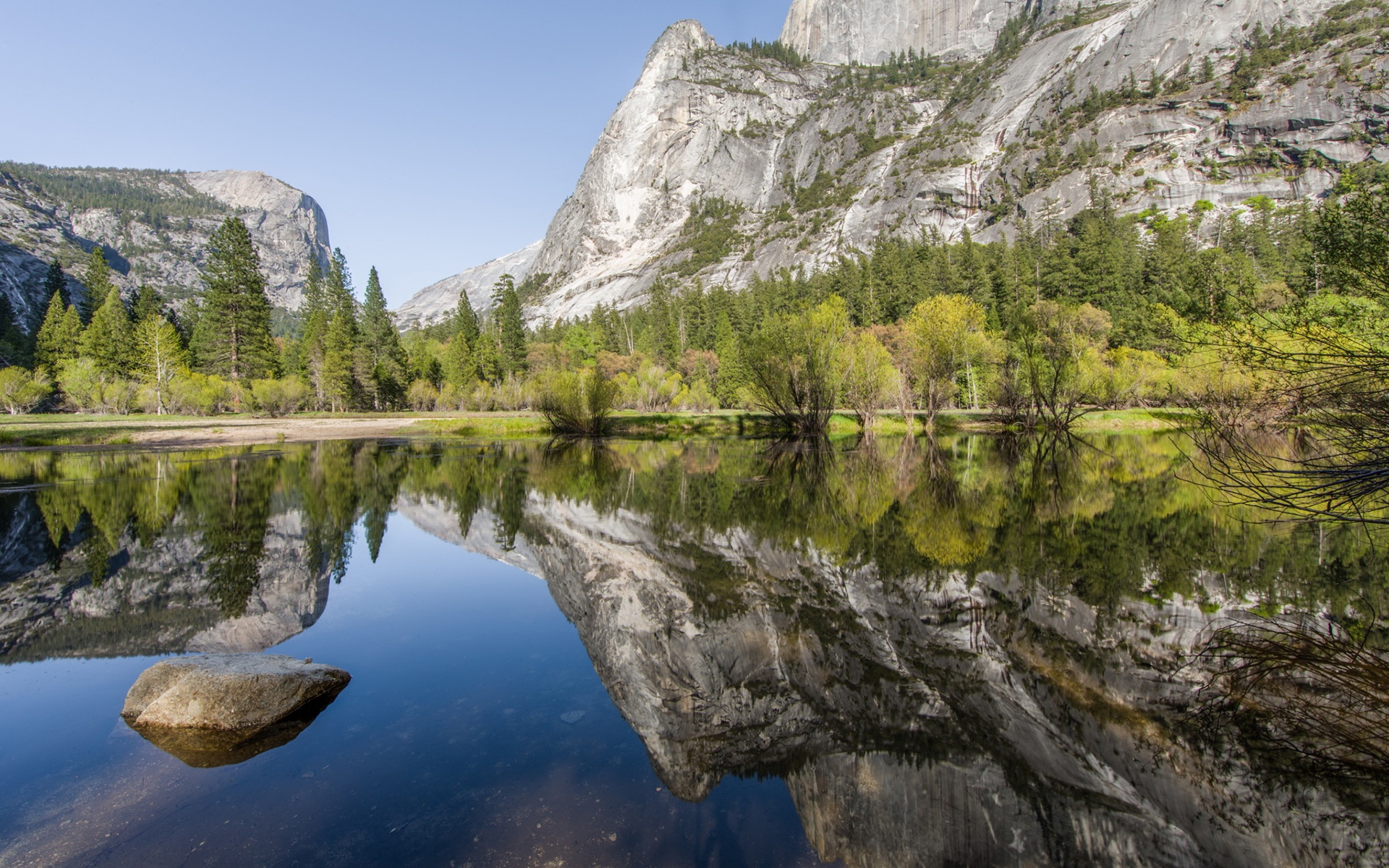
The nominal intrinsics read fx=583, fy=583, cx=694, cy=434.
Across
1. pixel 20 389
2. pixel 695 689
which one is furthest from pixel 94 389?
pixel 695 689

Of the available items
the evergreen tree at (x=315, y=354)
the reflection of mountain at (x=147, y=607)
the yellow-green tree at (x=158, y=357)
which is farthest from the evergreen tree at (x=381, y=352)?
the reflection of mountain at (x=147, y=607)

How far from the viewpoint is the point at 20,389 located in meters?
46.6

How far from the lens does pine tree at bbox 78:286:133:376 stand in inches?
2062

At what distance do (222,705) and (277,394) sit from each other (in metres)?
59.4

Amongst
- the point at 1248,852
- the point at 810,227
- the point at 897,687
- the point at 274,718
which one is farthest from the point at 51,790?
the point at 810,227

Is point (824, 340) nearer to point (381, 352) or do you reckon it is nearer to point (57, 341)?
point (381, 352)

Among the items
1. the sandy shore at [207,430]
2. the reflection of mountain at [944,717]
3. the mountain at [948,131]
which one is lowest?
the reflection of mountain at [944,717]

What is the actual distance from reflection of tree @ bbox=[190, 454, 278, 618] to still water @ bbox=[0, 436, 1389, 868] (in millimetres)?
138

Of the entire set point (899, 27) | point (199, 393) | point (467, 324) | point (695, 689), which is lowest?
point (695, 689)

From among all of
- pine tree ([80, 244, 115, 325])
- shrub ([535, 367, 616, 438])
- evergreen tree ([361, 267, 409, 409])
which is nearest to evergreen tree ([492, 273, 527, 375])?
evergreen tree ([361, 267, 409, 409])

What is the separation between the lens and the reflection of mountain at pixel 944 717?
13.0ft

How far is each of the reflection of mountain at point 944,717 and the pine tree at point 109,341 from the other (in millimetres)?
67130

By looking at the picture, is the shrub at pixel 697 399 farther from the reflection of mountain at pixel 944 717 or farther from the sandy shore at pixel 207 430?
the reflection of mountain at pixel 944 717

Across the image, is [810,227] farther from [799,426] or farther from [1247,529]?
[1247,529]
